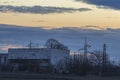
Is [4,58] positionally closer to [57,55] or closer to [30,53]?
[30,53]

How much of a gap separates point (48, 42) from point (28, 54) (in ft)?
64.4

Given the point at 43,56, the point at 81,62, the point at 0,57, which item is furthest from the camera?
the point at 0,57

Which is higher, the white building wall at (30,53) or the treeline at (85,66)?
the white building wall at (30,53)

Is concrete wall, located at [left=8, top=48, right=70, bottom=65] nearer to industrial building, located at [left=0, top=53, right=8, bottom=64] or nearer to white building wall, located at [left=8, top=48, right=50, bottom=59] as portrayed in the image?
white building wall, located at [left=8, top=48, right=50, bottom=59]

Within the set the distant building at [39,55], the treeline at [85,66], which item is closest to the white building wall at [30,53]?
the distant building at [39,55]

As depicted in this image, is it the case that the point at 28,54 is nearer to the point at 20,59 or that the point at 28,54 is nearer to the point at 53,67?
the point at 20,59

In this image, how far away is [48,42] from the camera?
176500 millimetres

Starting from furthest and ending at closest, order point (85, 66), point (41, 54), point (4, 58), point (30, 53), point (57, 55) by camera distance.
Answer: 1. point (4, 58)
2. point (57, 55)
3. point (30, 53)
4. point (41, 54)
5. point (85, 66)

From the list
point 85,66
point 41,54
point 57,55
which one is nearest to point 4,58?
point 41,54

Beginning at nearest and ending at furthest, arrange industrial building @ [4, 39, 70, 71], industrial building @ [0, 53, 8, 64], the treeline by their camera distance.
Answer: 1. the treeline
2. industrial building @ [4, 39, 70, 71]
3. industrial building @ [0, 53, 8, 64]

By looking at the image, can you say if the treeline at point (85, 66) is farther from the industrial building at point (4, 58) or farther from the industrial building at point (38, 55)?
the industrial building at point (4, 58)

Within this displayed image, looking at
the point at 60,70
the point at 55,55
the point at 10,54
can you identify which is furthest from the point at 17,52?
the point at 60,70

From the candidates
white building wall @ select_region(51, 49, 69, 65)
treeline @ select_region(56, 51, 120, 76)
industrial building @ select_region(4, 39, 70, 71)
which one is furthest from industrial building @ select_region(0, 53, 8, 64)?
treeline @ select_region(56, 51, 120, 76)

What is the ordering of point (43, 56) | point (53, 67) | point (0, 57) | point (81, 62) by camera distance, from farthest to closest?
point (0, 57), point (43, 56), point (53, 67), point (81, 62)
